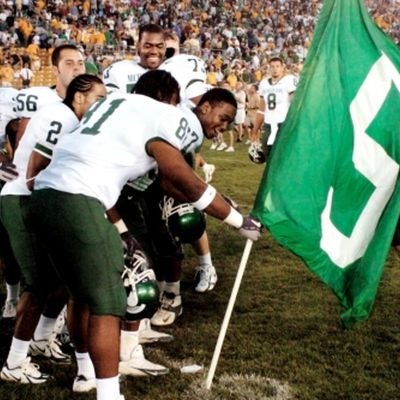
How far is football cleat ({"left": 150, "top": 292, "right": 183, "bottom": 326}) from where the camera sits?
514 centimetres

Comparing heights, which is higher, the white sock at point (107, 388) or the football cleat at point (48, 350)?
the white sock at point (107, 388)

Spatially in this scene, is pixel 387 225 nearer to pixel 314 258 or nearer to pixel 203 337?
pixel 314 258

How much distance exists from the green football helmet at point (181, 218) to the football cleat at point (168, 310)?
1.72 feet

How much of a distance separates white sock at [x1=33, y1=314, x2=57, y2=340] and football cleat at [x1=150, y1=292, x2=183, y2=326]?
2.82ft

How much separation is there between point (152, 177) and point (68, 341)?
1142mm

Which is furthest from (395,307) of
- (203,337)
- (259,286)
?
(203,337)

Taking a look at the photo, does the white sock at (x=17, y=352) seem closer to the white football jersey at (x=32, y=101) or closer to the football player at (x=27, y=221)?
the football player at (x=27, y=221)

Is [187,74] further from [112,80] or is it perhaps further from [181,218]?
[181,218]

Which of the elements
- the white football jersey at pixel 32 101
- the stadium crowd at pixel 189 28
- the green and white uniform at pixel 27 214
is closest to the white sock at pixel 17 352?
the green and white uniform at pixel 27 214

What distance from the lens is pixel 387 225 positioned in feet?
12.4

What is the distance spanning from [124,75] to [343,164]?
231cm

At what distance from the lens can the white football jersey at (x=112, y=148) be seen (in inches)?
132

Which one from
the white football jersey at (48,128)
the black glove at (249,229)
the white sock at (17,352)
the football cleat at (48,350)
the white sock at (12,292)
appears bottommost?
the white sock at (12,292)

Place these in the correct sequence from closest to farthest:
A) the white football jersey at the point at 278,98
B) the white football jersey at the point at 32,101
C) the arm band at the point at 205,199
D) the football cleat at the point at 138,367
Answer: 1. the arm band at the point at 205,199
2. the football cleat at the point at 138,367
3. the white football jersey at the point at 32,101
4. the white football jersey at the point at 278,98
